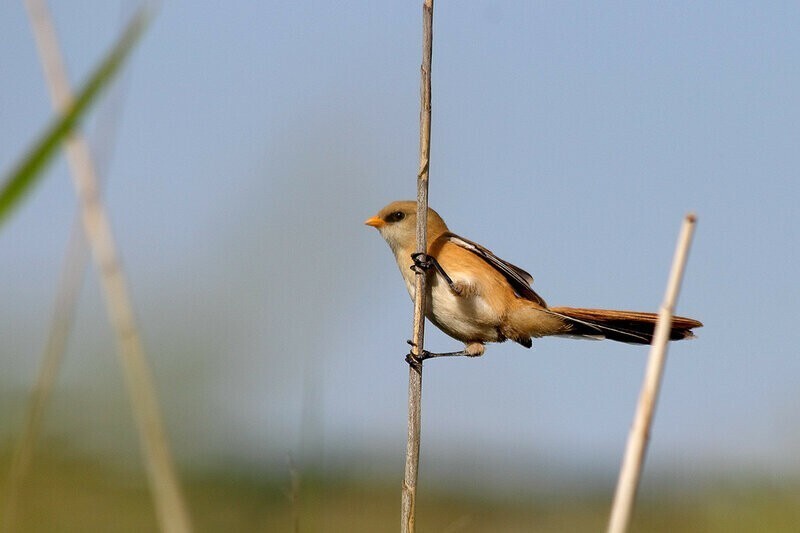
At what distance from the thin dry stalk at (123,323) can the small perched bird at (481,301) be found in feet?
6.58

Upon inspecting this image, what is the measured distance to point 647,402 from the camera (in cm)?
123

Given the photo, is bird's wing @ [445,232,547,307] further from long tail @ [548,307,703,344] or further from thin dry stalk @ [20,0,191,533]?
thin dry stalk @ [20,0,191,533]

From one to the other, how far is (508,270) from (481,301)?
0.18 meters

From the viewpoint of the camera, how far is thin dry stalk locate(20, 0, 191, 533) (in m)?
1.48

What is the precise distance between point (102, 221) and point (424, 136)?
1.04m

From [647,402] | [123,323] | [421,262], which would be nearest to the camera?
[647,402]

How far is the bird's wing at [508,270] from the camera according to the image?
3818mm

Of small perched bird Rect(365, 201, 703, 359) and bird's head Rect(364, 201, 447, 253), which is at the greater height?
bird's head Rect(364, 201, 447, 253)

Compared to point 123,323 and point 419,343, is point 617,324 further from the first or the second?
point 123,323

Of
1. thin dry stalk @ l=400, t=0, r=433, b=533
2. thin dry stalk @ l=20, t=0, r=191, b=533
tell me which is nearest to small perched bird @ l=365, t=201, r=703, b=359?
thin dry stalk @ l=400, t=0, r=433, b=533

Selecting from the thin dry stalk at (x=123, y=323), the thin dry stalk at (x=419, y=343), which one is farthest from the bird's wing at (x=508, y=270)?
the thin dry stalk at (x=123, y=323)

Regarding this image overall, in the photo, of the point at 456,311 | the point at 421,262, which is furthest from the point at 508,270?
the point at 421,262

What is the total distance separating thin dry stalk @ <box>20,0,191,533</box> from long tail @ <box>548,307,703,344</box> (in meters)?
2.22

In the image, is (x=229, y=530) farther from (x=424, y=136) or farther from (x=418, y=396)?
(x=424, y=136)
